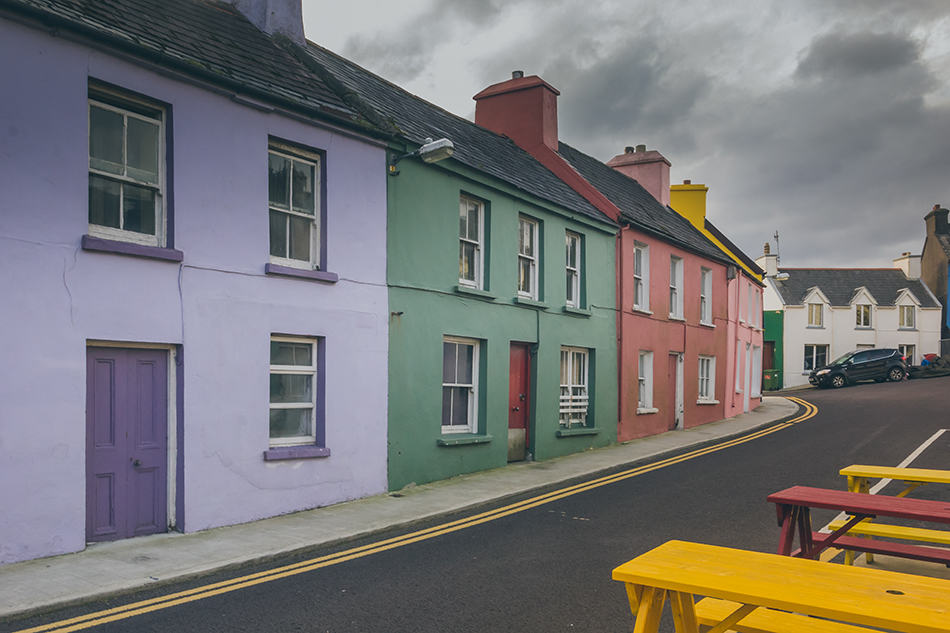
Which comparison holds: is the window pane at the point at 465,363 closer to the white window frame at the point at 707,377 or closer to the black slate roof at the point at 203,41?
the black slate roof at the point at 203,41

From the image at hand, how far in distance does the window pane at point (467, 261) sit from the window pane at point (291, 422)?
172 inches

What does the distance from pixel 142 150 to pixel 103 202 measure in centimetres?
86

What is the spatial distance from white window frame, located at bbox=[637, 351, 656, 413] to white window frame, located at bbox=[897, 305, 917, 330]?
3625 centimetres

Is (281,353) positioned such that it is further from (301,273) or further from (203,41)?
(203,41)

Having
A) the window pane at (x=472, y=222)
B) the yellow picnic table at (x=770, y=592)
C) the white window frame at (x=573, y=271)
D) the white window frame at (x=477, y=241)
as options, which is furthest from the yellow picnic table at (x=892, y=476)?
the white window frame at (x=573, y=271)

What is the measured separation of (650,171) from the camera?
1085 inches

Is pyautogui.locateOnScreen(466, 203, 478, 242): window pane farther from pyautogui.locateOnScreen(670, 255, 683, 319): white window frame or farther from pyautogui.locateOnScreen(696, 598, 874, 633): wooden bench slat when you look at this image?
pyautogui.locateOnScreen(696, 598, 874, 633): wooden bench slat

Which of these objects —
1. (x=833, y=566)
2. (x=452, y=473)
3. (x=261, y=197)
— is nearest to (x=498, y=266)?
(x=452, y=473)

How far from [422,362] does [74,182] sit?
606 centimetres

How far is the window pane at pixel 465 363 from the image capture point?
13.9 m

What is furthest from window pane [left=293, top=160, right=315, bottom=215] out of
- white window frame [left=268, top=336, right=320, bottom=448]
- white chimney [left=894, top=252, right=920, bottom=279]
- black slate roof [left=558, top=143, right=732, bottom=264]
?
white chimney [left=894, top=252, right=920, bottom=279]

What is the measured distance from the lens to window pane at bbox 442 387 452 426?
533 inches

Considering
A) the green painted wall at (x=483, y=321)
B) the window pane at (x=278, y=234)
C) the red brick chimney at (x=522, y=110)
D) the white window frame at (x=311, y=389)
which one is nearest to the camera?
the white window frame at (x=311, y=389)

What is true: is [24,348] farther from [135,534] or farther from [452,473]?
[452,473]
